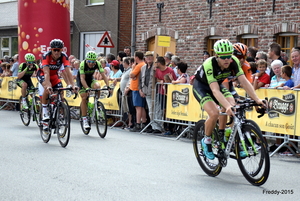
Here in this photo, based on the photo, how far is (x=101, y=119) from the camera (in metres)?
12.5

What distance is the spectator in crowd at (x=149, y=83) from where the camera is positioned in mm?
14016

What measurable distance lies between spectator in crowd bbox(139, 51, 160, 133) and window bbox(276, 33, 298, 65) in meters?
5.38

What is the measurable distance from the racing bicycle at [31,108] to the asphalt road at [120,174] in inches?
96.5

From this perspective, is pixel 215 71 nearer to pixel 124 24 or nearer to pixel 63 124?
pixel 63 124

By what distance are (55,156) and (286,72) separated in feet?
15.9

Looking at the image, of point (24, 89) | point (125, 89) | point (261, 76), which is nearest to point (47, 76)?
point (125, 89)

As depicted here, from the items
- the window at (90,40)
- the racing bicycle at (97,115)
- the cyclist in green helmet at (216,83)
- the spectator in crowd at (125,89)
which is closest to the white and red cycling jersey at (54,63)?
the racing bicycle at (97,115)

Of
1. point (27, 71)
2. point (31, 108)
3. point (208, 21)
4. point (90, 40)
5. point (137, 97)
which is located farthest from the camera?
point (90, 40)

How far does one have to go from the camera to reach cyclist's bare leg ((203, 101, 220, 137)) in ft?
25.5

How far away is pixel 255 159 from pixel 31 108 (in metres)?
8.87

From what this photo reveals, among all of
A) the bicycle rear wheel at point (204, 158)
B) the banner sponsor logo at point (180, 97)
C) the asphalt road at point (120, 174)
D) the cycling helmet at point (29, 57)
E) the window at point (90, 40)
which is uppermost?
the window at point (90, 40)

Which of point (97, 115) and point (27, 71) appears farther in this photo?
point (27, 71)

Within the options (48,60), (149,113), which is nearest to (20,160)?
(48,60)

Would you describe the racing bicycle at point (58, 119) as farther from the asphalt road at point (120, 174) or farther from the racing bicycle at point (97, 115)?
the racing bicycle at point (97, 115)
